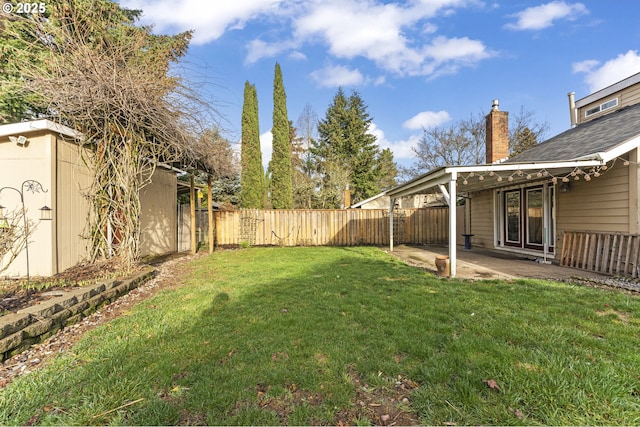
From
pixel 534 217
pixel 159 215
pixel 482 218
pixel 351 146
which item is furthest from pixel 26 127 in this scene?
pixel 351 146

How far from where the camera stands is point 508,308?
147 inches

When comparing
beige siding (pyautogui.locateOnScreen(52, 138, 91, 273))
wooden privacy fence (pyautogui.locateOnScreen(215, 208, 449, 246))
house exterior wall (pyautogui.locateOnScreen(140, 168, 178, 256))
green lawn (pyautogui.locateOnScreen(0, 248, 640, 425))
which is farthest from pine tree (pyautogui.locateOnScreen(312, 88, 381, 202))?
green lawn (pyautogui.locateOnScreen(0, 248, 640, 425))

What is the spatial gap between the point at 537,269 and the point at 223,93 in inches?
307

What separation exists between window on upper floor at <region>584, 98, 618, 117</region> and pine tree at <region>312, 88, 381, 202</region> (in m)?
14.5

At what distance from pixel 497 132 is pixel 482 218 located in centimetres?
311

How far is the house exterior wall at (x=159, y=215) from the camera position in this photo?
852 centimetres

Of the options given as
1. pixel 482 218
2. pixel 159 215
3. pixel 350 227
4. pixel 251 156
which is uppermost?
pixel 251 156

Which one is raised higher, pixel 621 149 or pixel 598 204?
pixel 621 149

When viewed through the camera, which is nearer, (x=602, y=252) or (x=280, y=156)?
(x=602, y=252)

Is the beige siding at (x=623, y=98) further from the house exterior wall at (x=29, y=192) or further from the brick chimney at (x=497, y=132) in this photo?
the house exterior wall at (x=29, y=192)

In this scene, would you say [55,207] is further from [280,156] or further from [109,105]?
[280,156]

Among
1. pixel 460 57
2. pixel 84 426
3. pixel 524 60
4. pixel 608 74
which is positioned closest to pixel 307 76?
pixel 460 57

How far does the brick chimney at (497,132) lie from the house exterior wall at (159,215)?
1139 cm

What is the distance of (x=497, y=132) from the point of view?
10281mm
